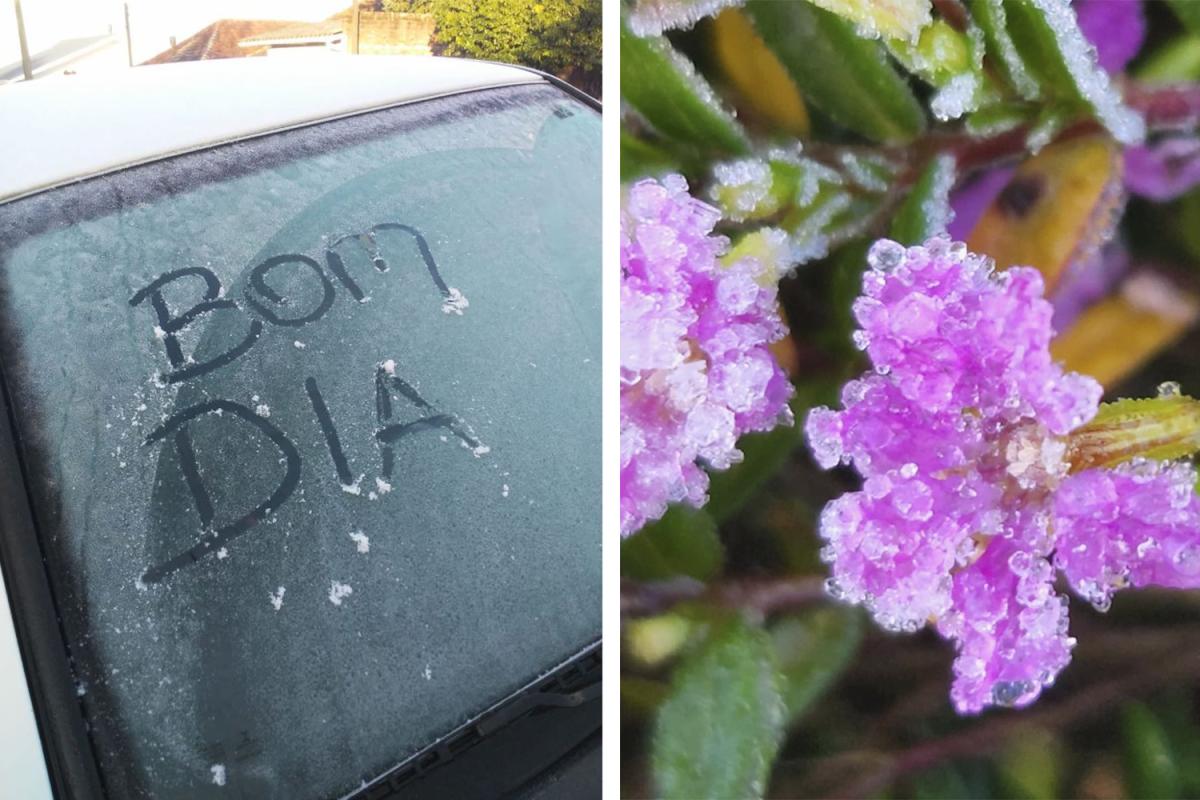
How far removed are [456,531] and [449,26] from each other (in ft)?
1.91

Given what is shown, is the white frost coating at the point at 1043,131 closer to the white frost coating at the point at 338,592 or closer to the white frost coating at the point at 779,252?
the white frost coating at the point at 779,252

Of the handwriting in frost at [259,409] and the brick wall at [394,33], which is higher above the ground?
the brick wall at [394,33]

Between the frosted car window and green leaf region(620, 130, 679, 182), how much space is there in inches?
5.6

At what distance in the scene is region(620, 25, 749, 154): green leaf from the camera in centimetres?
81

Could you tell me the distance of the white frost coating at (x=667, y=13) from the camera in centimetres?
80

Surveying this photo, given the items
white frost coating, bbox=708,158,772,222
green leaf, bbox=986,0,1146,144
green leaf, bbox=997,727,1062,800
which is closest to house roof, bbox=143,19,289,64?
white frost coating, bbox=708,158,772,222

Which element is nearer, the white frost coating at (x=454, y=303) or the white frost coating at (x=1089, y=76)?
the white frost coating at (x=1089, y=76)

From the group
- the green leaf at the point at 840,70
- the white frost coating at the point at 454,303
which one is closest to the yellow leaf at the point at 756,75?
the green leaf at the point at 840,70

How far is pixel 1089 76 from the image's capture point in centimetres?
74

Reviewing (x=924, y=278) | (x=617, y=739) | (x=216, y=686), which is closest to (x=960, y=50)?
(x=924, y=278)

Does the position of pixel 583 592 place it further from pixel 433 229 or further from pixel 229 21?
pixel 229 21

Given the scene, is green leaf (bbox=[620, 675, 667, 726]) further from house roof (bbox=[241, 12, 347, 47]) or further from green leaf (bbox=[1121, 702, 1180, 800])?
house roof (bbox=[241, 12, 347, 47])

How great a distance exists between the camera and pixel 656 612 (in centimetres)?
85

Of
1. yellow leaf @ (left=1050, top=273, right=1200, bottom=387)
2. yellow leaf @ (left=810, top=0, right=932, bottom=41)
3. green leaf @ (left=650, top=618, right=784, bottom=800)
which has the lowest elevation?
green leaf @ (left=650, top=618, right=784, bottom=800)
